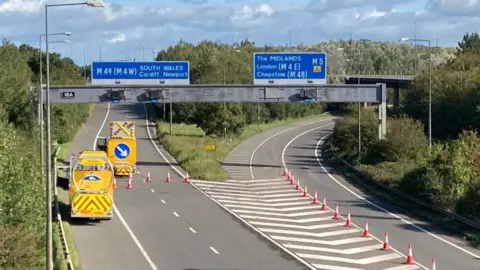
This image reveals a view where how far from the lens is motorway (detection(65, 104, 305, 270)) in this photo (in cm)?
2677

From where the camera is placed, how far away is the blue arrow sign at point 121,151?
49006 millimetres

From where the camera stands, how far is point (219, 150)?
68.3 metres

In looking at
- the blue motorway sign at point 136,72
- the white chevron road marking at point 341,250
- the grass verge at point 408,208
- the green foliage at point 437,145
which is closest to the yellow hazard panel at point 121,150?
the blue motorway sign at point 136,72

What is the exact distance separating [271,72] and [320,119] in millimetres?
67728

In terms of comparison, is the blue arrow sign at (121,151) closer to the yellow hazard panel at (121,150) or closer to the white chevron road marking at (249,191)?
the yellow hazard panel at (121,150)

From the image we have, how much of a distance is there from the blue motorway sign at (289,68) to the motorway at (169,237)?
9627mm

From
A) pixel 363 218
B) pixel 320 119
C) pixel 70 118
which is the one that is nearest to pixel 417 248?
pixel 363 218

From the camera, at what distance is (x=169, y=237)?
3148cm

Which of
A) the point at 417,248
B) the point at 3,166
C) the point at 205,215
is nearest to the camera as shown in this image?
the point at 3,166

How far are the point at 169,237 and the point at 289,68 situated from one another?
2423cm

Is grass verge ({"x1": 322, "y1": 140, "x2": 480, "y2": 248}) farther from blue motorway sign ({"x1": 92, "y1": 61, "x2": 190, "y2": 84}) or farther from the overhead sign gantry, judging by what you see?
blue motorway sign ({"x1": 92, "y1": 61, "x2": 190, "y2": 84})

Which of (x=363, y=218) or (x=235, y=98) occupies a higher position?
(x=235, y=98)

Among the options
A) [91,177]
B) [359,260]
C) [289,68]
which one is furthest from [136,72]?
[359,260]

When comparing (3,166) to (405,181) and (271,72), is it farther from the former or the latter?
(271,72)
